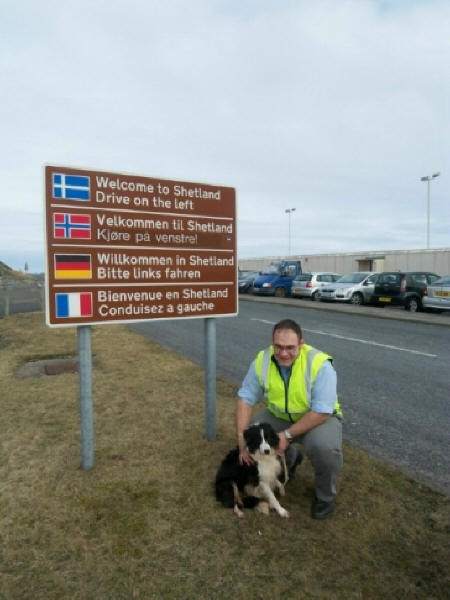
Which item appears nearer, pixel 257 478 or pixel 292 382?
pixel 257 478

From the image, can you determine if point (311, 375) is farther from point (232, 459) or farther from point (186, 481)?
point (186, 481)

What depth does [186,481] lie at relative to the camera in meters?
3.40

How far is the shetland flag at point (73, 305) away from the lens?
10.8ft

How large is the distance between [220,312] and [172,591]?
2427 mm

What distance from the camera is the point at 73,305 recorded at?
11.0 ft

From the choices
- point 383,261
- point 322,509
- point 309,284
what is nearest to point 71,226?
point 322,509

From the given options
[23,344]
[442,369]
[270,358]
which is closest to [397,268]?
[442,369]

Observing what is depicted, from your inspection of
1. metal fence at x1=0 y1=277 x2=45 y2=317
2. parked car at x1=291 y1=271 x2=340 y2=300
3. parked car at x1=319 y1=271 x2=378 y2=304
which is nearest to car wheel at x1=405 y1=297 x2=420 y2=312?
parked car at x1=319 y1=271 x2=378 y2=304

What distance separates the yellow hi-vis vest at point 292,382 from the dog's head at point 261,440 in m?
0.31

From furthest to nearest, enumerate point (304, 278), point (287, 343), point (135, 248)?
point (304, 278)
point (135, 248)
point (287, 343)

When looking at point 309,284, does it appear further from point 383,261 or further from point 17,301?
point 17,301

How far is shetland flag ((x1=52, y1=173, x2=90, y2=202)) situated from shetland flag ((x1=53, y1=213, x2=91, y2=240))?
14 centimetres

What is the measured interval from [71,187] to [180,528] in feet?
8.56

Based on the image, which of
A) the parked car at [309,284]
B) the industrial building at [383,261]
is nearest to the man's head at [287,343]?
the parked car at [309,284]
